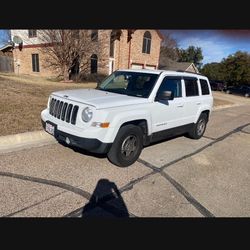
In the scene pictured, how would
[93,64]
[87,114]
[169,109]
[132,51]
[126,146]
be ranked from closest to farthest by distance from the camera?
1. [87,114]
2. [126,146]
3. [169,109]
4. [93,64]
5. [132,51]

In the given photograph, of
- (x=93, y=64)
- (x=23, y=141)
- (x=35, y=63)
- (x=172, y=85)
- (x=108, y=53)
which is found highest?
(x=108, y=53)

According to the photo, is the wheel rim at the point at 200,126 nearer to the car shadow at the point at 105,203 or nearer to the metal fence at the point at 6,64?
the car shadow at the point at 105,203

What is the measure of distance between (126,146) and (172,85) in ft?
6.57

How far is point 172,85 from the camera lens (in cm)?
557

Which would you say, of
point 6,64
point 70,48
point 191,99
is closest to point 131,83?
point 191,99

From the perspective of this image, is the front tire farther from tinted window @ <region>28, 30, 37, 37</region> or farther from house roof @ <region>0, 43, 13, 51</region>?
house roof @ <region>0, 43, 13, 51</region>

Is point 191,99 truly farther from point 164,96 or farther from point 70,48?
point 70,48

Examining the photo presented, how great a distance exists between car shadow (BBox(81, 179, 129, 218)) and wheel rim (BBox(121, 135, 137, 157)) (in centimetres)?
79

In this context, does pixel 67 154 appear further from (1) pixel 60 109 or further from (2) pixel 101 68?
(2) pixel 101 68

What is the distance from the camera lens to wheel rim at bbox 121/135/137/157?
448cm

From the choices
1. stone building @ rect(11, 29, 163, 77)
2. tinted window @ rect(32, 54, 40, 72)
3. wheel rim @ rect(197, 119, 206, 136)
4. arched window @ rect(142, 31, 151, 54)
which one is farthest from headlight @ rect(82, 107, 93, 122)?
arched window @ rect(142, 31, 151, 54)

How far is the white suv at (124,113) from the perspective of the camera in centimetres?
405

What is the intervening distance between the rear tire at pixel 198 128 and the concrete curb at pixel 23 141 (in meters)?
3.76

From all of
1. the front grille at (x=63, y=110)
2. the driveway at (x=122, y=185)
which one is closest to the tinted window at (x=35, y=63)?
the driveway at (x=122, y=185)
